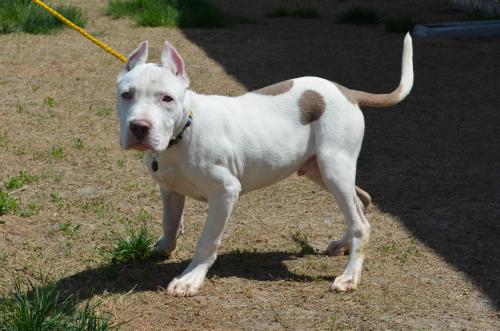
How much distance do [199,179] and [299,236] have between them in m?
1.24

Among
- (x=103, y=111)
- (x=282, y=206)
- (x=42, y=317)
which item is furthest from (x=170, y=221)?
(x=103, y=111)

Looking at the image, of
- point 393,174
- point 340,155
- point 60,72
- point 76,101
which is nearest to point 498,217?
point 393,174

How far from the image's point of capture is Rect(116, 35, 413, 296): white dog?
452 cm

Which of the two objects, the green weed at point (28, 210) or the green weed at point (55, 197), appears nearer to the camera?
the green weed at point (28, 210)

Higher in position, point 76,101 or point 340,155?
point 340,155

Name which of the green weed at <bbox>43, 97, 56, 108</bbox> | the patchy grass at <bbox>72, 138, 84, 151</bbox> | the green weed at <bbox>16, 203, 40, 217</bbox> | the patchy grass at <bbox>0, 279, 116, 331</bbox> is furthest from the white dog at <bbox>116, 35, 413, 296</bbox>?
the green weed at <bbox>43, 97, 56, 108</bbox>

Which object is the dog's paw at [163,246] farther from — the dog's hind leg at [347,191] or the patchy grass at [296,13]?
the patchy grass at [296,13]

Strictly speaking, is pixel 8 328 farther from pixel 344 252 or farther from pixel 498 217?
pixel 498 217

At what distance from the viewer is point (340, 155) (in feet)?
16.6

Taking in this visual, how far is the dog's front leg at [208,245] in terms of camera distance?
480cm

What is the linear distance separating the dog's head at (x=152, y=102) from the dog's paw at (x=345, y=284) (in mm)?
1194

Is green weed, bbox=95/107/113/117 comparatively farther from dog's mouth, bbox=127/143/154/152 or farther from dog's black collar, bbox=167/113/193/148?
dog's mouth, bbox=127/143/154/152

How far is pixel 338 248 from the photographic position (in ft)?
18.0

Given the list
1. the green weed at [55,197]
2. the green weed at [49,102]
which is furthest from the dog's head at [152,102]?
the green weed at [49,102]
